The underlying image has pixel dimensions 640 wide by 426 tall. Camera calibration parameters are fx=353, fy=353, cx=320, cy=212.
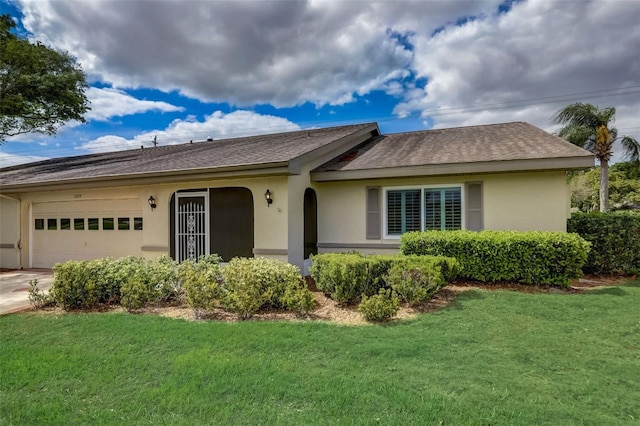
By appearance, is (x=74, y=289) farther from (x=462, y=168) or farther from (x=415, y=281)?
(x=462, y=168)

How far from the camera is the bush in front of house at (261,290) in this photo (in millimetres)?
5953

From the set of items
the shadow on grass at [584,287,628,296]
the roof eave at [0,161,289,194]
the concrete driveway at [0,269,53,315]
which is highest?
the roof eave at [0,161,289,194]

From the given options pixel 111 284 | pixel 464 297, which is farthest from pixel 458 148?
pixel 111 284

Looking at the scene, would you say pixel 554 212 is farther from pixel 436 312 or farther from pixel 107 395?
pixel 107 395

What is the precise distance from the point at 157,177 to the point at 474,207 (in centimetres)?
854

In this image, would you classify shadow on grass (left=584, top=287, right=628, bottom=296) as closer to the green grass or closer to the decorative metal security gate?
the green grass

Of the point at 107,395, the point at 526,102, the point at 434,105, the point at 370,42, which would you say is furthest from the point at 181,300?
the point at 526,102

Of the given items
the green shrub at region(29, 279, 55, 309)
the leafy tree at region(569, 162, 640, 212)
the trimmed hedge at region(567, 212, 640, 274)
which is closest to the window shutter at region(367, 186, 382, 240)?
the trimmed hedge at region(567, 212, 640, 274)

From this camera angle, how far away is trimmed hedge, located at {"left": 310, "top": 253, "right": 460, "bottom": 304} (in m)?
6.43

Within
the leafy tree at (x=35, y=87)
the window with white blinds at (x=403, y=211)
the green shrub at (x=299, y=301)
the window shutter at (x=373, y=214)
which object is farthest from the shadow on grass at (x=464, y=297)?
the leafy tree at (x=35, y=87)

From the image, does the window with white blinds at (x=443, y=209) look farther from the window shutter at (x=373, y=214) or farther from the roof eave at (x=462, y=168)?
the window shutter at (x=373, y=214)

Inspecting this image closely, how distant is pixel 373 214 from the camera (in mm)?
10016

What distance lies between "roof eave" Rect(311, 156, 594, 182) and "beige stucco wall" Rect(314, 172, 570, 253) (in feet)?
1.41

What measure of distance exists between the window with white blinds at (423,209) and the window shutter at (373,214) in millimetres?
257
